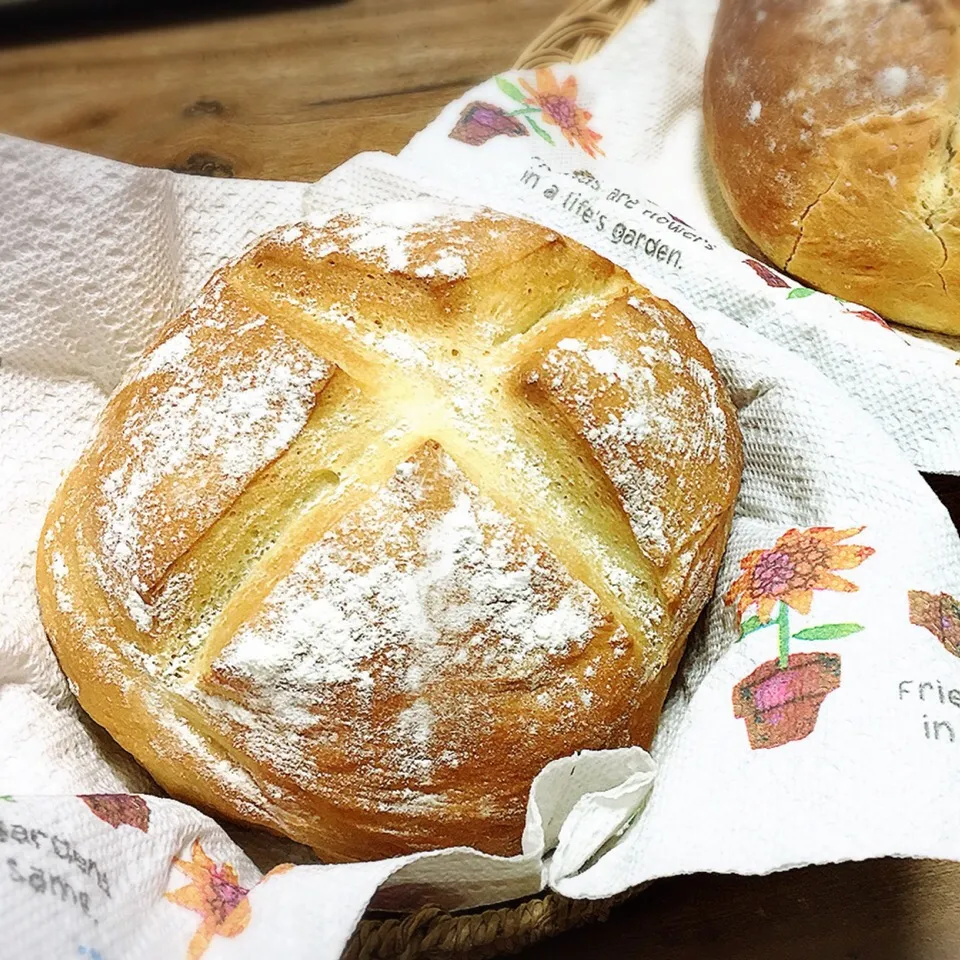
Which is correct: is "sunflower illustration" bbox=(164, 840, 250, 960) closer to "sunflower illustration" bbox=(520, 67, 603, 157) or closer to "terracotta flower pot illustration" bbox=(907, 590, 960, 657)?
"terracotta flower pot illustration" bbox=(907, 590, 960, 657)

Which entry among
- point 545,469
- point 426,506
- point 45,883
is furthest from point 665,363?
point 45,883

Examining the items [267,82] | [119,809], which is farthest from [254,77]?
[119,809]

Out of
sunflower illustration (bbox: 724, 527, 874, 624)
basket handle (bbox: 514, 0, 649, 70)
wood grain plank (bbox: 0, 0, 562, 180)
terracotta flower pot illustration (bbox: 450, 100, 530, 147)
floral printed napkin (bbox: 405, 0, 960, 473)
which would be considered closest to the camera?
sunflower illustration (bbox: 724, 527, 874, 624)

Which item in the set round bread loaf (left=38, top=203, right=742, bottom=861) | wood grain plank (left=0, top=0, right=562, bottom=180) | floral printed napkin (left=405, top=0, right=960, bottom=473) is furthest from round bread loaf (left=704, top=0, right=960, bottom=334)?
wood grain plank (left=0, top=0, right=562, bottom=180)

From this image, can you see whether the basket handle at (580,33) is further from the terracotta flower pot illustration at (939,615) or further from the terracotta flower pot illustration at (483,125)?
the terracotta flower pot illustration at (939,615)

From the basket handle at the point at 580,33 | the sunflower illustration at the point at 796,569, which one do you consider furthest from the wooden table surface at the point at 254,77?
the sunflower illustration at the point at 796,569

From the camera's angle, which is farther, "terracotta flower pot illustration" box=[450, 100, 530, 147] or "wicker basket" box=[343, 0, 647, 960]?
"terracotta flower pot illustration" box=[450, 100, 530, 147]
